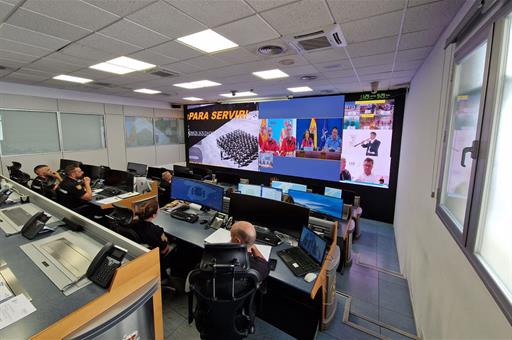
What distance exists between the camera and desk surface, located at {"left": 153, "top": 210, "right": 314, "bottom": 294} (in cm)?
171

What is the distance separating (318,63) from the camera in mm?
3131

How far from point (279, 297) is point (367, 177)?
160 inches

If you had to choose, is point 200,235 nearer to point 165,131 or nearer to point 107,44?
point 107,44

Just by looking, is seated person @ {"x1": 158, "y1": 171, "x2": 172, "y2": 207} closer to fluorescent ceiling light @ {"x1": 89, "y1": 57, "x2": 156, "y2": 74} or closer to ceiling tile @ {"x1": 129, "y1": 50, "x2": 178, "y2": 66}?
fluorescent ceiling light @ {"x1": 89, "y1": 57, "x2": 156, "y2": 74}

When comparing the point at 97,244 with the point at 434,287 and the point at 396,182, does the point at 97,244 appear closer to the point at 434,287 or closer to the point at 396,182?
the point at 434,287

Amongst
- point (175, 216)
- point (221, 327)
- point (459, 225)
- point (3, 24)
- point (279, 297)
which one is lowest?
point (279, 297)

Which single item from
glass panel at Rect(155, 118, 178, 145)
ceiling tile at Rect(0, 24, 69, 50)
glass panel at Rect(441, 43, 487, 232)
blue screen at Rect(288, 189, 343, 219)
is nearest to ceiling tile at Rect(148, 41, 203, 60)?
ceiling tile at Rect(0, 24, 69, 50)

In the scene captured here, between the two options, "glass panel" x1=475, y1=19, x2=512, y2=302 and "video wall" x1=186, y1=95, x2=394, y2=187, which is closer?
"glass panel" x1=475, y1=19, x2=512, y2=302

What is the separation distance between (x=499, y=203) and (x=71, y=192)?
4.79 meters

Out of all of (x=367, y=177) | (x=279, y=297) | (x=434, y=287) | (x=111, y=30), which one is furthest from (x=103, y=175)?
(x=367, y=177)

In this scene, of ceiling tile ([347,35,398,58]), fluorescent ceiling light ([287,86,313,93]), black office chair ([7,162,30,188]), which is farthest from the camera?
fluorescent ceiling light ([287,86,313,93])

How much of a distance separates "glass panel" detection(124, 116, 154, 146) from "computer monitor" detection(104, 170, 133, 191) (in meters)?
2.73

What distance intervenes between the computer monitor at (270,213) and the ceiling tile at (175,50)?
6.10 ft

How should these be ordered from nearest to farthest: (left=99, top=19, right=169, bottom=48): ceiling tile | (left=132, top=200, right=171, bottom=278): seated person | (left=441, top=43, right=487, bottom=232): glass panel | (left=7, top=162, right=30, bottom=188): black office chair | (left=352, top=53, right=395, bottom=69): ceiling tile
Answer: (left=441, top=43, right=487, bottom=232): glass panel, (left=99, top=19, right=169, bottom=48): ceiling tile, (left=132, top=200, right=171, bottom=278): seated person, (left=352, top=53, right=395, bottom=69): ceiling tile, (left=7, top=162, right=30, bottom=188): black office chair
